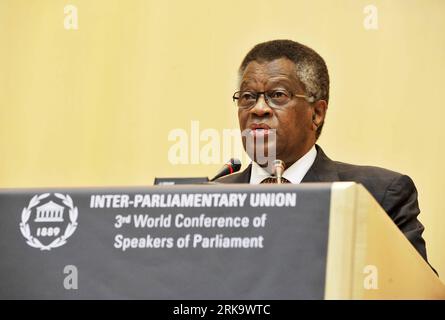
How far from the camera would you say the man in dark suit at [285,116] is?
3049mm

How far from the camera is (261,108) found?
10.1 ft

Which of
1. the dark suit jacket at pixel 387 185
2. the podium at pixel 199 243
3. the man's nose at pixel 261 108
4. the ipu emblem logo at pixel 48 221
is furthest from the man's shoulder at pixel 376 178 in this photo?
the ipu emblem logo at pixel 48 221

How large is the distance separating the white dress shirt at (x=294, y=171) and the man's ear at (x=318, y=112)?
148 mm

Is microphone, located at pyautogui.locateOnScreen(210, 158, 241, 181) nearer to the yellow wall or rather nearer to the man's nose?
the man's nose

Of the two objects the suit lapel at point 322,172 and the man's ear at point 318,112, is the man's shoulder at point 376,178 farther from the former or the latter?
the man's ear at point 318,112

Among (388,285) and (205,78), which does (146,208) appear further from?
(205,78)

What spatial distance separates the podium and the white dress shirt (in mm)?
1263

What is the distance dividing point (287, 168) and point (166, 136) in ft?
3.52

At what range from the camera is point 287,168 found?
3.13 m

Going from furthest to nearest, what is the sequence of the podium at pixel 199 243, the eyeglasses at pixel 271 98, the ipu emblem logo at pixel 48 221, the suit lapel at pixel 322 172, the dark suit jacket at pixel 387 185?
1. the eyeglasses at pixel 271 98
2. the suit lapel at pixel 322 172
3. the dark suit jacket at pixel 387 185
4. the ipu emblem logo at pixel 48 221
5. the podium at pixel 199 243

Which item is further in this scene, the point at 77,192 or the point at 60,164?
the point at 60,164

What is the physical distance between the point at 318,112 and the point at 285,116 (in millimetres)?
210

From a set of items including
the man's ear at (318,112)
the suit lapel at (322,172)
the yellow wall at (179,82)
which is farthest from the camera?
the yellow wall at (179,82)
